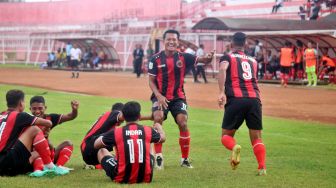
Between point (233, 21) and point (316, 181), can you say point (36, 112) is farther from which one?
point (233, 21)

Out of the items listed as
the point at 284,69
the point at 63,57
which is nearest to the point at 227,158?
the point at 284,69

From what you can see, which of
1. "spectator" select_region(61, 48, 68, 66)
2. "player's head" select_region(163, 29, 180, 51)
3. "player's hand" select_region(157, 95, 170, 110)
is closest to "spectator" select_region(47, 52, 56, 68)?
"spectator" select_region(61, 48, 68, 66)

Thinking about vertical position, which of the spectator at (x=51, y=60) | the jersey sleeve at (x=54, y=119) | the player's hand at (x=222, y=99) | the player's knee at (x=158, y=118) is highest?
the player's hand at (x=222, y=99)

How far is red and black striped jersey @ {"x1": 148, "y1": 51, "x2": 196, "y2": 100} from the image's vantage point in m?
10.6

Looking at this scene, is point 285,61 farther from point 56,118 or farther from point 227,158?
point 56,118

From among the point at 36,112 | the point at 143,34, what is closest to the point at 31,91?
the point at 36,112

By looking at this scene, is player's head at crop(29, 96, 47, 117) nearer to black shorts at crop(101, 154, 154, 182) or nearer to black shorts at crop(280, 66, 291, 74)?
black shorts at crop(101, 154, 154, 182)

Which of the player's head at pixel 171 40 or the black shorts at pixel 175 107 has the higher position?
the player's head at pixel 171 40

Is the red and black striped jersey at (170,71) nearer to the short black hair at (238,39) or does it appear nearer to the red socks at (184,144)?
the red socks at (184,144)

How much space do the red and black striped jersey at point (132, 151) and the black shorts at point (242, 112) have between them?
147 cm

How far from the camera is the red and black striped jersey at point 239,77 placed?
9391 millimetres

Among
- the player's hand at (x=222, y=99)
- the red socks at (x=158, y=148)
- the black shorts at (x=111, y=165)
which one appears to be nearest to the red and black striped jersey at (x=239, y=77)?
the player's hand at (x=222, y=99)

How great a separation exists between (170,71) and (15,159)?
3.00 metres

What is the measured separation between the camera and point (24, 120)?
8609 millimetres
